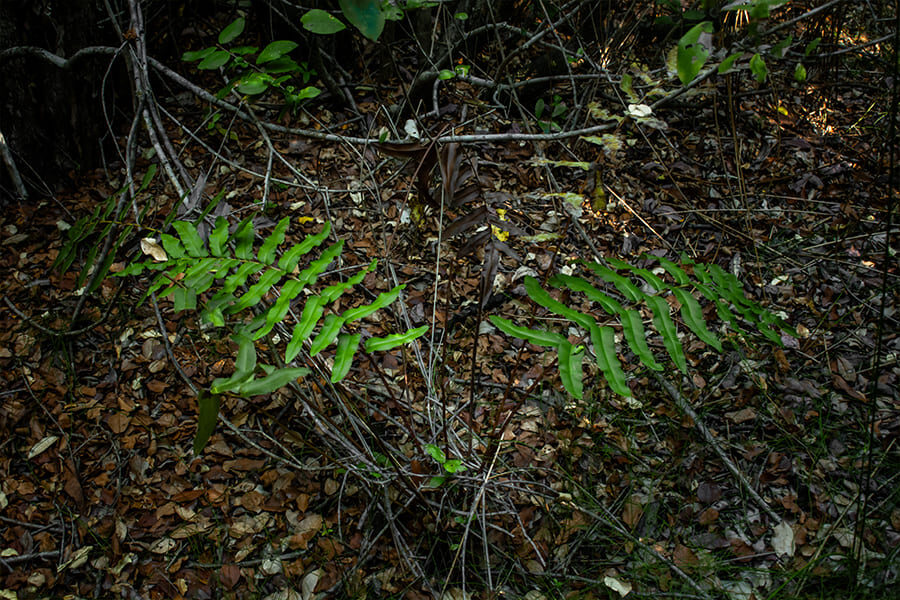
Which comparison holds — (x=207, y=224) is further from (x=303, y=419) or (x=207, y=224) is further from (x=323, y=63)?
(x=323, y=63)

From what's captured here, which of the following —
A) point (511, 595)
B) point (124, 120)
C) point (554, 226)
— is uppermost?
point (124, 120)

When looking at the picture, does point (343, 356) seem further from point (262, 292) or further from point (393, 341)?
point (262, 292)

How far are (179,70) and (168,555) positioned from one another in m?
2.53

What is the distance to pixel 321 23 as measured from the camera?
188 cm

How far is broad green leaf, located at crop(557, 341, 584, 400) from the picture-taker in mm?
1393

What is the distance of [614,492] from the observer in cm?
203

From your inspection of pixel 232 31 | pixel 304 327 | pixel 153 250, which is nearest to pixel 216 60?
pixel 232 31

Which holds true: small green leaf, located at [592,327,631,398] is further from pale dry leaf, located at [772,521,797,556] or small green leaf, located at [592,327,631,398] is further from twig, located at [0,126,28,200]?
twig, located at [0,126,28,200]

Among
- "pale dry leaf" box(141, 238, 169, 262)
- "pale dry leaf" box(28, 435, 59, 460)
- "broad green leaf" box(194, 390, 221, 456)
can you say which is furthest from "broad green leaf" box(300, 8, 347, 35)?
"pale dry leaf" box(28, 435, 59, 460)

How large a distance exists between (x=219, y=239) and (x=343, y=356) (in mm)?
510

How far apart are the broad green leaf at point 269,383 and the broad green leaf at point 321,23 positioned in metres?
1.15

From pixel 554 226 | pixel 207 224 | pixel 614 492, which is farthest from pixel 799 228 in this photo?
pixel 207 224

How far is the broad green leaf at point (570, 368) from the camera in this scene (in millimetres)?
1393

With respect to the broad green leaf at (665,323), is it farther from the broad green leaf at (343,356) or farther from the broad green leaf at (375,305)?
the broad green leaf at (343,356)
